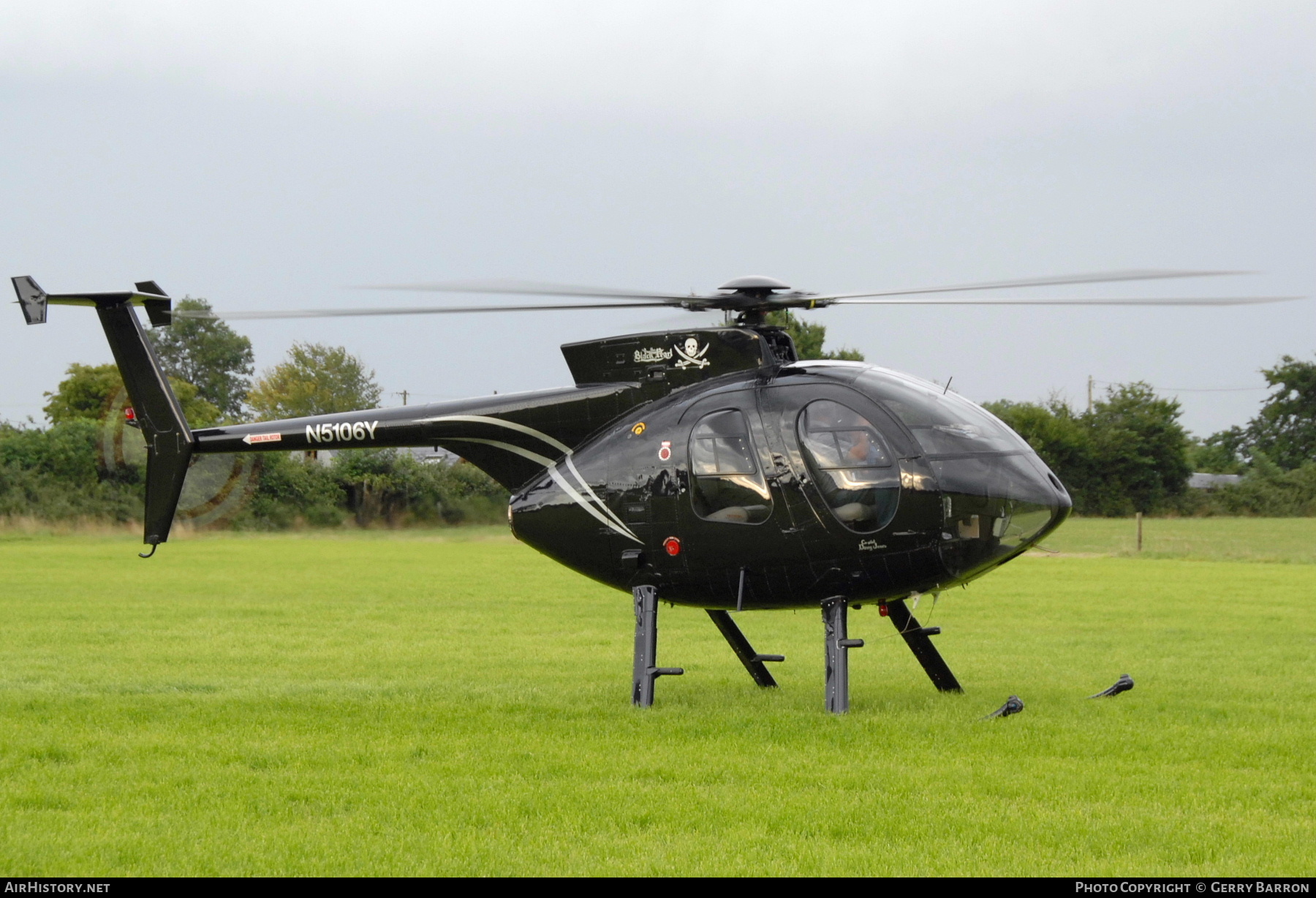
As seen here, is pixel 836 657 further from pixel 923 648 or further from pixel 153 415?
pixel 153 415

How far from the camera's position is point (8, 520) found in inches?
1748

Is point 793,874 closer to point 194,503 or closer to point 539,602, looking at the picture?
point 194,503

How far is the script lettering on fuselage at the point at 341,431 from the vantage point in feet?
42.6

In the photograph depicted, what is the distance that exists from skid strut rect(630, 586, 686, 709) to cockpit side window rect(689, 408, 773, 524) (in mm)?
949

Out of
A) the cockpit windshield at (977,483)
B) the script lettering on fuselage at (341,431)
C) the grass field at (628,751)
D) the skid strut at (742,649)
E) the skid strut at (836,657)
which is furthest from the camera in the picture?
the skid strut at (742,649)

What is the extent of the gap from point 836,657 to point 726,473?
180 centimetres

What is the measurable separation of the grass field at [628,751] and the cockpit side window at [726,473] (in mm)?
1713

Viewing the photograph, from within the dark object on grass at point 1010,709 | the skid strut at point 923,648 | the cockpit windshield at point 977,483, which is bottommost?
the dark object on grass at point 1010,709

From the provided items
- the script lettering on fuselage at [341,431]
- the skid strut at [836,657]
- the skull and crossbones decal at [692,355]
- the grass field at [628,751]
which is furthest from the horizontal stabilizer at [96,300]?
the skid strut at [836,657]

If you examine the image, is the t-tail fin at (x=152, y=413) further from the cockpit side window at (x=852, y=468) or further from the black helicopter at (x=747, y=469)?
the cockpit side window at (x=852, y=468)

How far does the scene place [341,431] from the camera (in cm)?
1314

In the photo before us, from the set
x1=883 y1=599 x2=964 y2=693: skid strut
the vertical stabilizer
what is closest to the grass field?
x1=883 y1=599 x2=964 y2=693: skid strut
